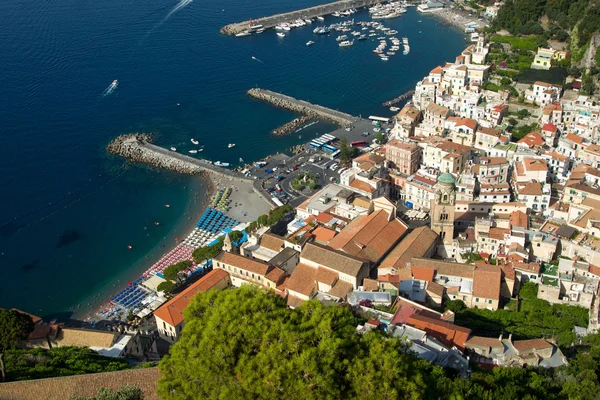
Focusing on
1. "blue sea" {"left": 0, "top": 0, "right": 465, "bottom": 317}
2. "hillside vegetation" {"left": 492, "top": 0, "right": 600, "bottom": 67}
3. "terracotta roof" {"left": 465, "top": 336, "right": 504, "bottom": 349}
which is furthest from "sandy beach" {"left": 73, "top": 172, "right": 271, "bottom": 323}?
"hillside vegetation" {"left": 492, "top": 0, "right": 600, "bottom": 67}

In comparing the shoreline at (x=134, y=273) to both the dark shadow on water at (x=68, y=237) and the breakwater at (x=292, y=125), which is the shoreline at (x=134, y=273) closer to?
the dark shadow on water at (x=68, y=237)

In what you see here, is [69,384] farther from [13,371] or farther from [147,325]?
[147,325]

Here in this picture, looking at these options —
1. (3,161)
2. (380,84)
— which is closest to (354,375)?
(3,161)

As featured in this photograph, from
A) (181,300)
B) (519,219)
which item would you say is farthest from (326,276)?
(519,219)

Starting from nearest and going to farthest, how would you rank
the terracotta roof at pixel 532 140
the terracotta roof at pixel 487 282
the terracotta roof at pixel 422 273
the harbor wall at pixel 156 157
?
the terracotta roof at pixel 487 282 → the terracotta roof at pixel 422 273 → the terracotta roof at pixel 532 140 → the harbor wall at pixel 156 157

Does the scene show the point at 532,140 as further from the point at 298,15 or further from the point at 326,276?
the point at 298,15

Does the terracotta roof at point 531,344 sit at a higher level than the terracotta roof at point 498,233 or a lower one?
higher

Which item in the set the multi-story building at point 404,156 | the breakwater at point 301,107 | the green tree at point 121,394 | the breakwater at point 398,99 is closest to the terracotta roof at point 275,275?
the green tree at point 121,394
